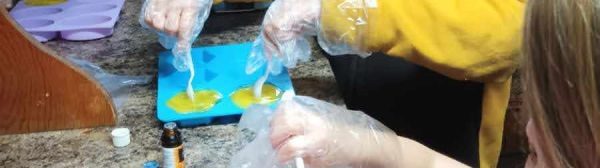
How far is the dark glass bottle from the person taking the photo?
0.82 meters

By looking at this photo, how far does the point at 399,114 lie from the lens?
1120 mm

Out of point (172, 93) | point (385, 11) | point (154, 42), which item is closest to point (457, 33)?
point (385, 11)

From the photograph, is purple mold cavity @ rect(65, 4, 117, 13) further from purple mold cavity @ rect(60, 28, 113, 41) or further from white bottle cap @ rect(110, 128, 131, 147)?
white bottle cap @ rect(110, 128, 131, 147)

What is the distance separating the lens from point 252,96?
3.19ft

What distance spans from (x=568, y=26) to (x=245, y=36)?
76cm

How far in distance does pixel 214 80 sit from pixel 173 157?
214mm

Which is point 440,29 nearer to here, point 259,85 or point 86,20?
point 259,85

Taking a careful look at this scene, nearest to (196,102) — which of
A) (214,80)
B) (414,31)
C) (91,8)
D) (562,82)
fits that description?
(214,80)

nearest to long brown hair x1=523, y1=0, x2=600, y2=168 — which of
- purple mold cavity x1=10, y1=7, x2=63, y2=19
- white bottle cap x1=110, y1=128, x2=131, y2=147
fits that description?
white bottle cap x1=110, y1=128, x2=131, y2=147

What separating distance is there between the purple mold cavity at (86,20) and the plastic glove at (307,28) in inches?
15.4

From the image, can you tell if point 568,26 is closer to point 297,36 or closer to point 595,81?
point 595,81

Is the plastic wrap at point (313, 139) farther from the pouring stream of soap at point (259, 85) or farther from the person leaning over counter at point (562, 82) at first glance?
the person leaning over counter at point (562, 82)

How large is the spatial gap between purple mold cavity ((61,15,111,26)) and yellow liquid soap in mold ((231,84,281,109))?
37 cm

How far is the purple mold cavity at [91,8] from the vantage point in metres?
1.26
